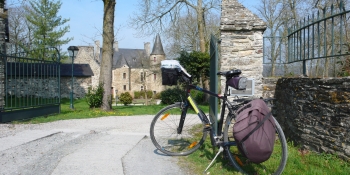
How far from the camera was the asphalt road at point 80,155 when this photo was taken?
155 inches

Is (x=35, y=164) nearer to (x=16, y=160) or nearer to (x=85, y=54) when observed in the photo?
(x=16, y=160)

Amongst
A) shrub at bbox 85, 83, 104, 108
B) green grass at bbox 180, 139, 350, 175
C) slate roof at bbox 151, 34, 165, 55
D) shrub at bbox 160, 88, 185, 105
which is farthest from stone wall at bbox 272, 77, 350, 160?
slate roof at bbox 151, 34, 165, 55

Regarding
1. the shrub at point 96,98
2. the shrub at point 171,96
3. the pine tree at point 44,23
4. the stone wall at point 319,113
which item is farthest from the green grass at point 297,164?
the pine tree at point 44,23

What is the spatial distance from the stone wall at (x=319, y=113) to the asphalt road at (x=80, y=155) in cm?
211

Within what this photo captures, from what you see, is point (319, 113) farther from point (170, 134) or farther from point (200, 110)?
point (170, 134)

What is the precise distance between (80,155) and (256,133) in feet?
8.79

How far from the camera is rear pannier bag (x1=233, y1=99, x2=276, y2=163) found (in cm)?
320

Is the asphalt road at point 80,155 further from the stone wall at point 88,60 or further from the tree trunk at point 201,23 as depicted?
the stone wall at point 88,60

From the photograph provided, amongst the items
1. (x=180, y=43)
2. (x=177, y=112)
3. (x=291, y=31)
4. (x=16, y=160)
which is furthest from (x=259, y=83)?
(x=180, y=43)

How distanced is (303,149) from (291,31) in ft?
8.26

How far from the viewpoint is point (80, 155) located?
4621 millimetres

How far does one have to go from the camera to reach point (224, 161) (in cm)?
419

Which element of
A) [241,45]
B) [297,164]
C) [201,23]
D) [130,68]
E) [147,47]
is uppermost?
[147,47]

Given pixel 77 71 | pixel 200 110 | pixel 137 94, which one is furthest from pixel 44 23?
pixel 200 110
